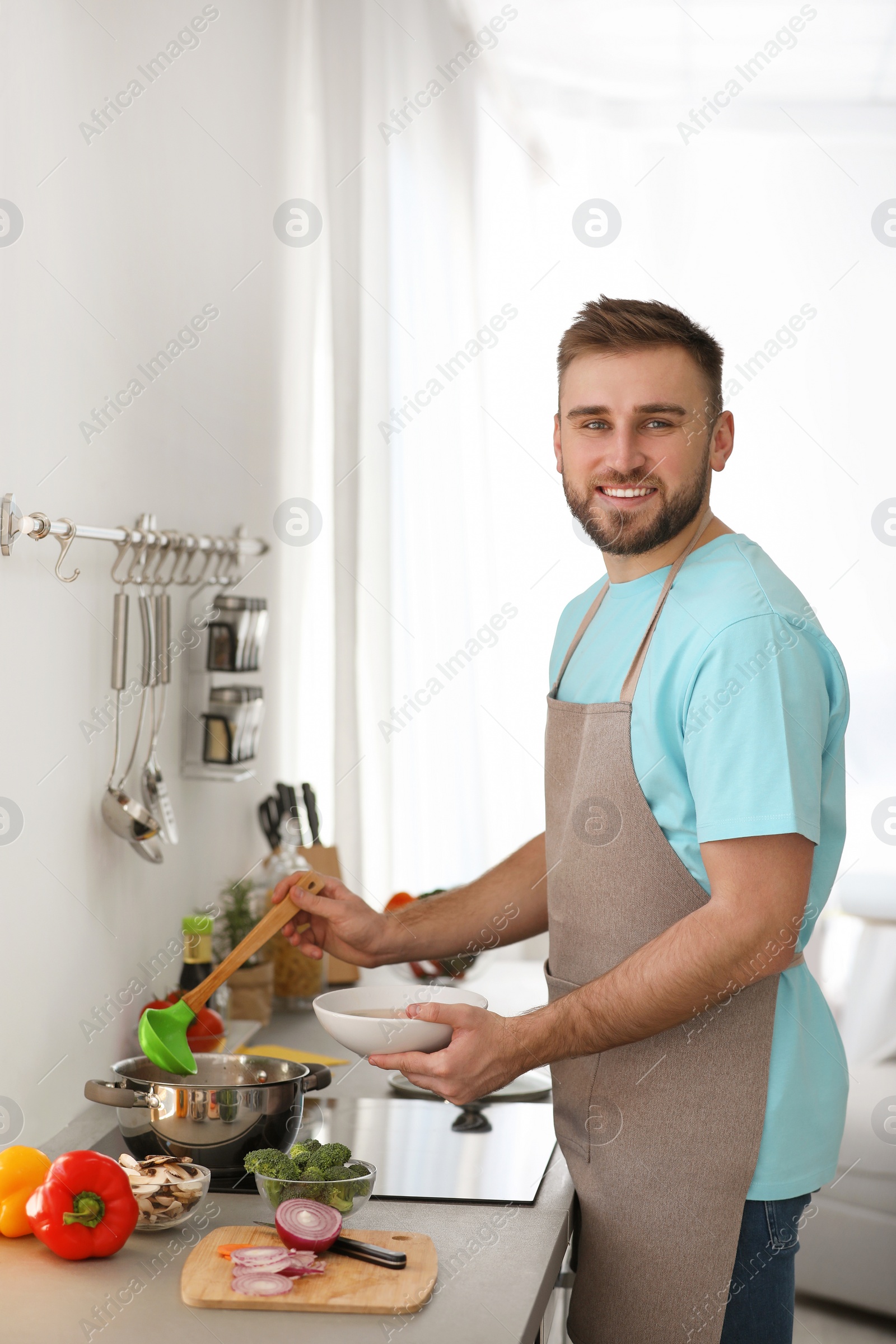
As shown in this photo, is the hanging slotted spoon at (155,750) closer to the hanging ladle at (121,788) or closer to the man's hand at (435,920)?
the hanging ladle at (121,788)

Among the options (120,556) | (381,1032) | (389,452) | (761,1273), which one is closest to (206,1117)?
(381,1032)

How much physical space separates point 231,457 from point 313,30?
40.9 inches

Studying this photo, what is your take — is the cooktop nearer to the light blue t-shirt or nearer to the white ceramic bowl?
the white ceramic bowl

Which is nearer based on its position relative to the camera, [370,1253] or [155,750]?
[370,1253]

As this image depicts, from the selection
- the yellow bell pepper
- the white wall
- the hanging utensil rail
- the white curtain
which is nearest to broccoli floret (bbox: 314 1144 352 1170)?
the yellow bell pepper

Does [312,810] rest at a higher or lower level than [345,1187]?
higher

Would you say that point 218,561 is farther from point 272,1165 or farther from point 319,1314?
→ point 319,1314

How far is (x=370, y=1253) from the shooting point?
103 cm

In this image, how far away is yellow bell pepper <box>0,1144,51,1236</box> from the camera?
1.06 metres

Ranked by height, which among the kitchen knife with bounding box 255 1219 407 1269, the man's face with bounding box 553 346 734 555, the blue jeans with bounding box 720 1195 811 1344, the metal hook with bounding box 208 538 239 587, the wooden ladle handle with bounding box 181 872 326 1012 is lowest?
the blue jeans with bounding box 720 1195 811 1344

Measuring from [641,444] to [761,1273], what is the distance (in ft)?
2.65

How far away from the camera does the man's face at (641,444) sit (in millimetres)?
1278

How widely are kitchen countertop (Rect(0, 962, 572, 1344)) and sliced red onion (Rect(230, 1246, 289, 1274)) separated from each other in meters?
0.04

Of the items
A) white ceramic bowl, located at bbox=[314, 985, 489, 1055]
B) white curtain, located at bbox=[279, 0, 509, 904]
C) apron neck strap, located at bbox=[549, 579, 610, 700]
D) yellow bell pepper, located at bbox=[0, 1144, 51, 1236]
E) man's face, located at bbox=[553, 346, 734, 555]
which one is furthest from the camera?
white curtain, located at bbox=[279, 0, 509, 904]
